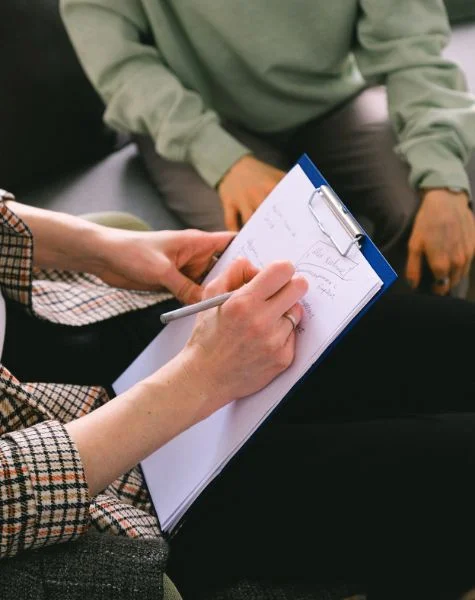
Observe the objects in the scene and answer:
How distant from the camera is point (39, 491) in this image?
0.47m

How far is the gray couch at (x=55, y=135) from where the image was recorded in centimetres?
102

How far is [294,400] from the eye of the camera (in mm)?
A: 669

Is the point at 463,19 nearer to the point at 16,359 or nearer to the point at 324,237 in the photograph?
the point at 324,237

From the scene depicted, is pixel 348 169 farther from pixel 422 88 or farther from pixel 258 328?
pixel 258 328

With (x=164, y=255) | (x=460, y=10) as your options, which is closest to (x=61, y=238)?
(x=164, y=255)

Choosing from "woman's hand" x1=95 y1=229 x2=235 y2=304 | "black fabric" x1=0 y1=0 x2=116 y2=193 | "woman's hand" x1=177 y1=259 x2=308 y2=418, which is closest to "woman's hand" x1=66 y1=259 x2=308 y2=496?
"woman's hand" x1=177 y1=259 x2=308 y2=418

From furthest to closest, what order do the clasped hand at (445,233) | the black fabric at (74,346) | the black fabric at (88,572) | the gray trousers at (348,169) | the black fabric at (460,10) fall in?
1. the black fabric at (460,10)
2. the gray trousers at (348,169)
3. the clasped hand at (445,233)
4. the black fabric at (74,346)
5. the black fabric at (88,572)

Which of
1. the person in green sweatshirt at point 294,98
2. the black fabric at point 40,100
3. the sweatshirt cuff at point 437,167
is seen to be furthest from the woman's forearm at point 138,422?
the black fabric at point 40,100

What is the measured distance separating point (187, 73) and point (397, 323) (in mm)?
569

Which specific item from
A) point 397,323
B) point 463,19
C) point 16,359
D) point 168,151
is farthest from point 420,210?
point 463,19

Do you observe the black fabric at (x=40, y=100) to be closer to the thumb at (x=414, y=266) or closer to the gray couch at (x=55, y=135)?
the gray couch at (x=55, y=135)

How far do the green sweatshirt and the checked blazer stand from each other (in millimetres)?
321

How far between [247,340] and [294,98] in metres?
0.64

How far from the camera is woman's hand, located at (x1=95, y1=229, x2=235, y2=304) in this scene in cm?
73
